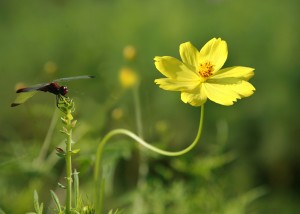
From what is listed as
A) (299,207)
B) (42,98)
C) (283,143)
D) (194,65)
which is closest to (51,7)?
(42,98)

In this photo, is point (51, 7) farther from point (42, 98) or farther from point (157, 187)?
point (157, 187)

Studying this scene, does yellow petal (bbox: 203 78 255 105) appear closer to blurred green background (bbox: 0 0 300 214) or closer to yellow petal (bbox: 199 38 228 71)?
yellow petal (bbox: 199 38 228 71)

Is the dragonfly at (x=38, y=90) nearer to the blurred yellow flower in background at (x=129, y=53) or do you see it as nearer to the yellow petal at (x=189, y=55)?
the yellow petal at (x=189, y=55)

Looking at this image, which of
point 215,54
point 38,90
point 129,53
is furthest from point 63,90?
point 129,53

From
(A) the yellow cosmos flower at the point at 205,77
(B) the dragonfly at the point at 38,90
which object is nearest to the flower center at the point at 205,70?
(A) the yellow cosmos flower at the point at 205,77

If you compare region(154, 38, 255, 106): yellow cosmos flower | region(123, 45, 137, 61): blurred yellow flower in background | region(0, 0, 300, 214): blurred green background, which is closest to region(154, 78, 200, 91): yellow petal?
region(154, 38, 255, 106): yellow cosmos flower

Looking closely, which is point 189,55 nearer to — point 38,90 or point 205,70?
point 205,70

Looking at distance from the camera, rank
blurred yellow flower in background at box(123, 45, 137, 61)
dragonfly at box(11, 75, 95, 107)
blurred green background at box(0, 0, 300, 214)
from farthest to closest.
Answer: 1. blurred green background at box(0, 0, 300, 214)
2. blurred yellow flower in background at box(123, 45, 137, 61)
3. dragonfly at box(11, 75, 95, 107)
